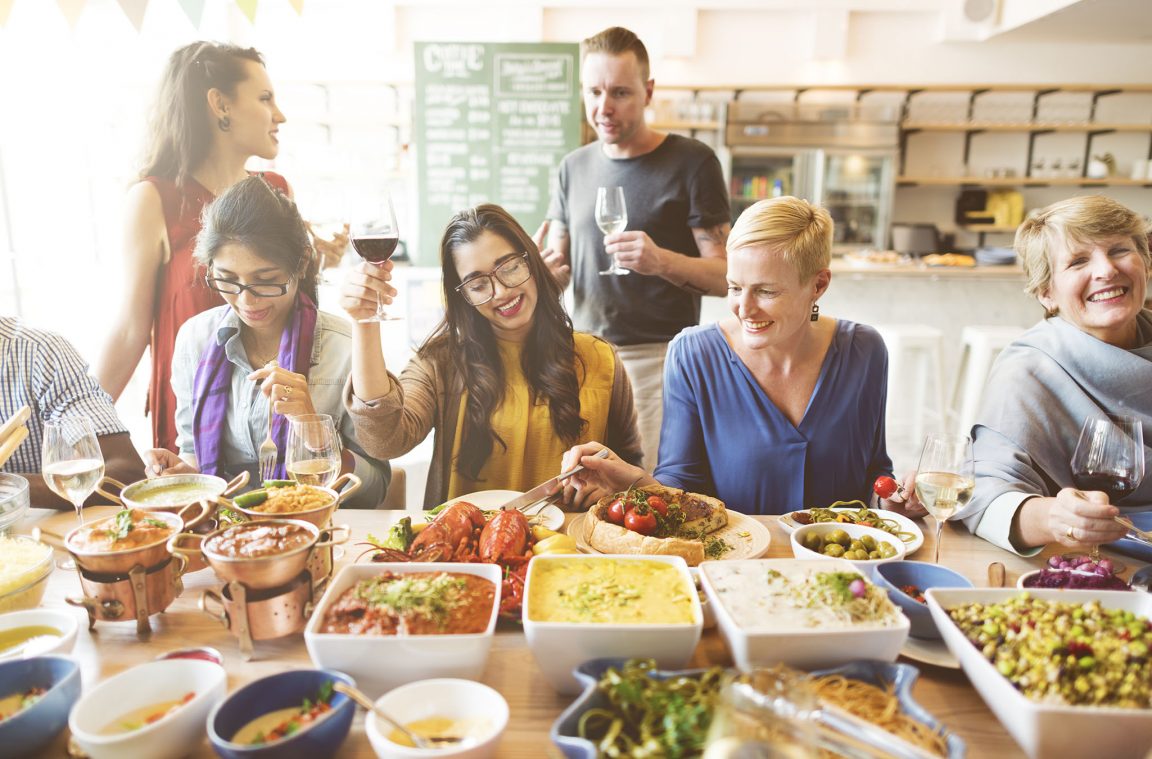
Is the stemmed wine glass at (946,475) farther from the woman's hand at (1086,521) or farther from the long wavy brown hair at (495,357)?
the long wavy brown hair at (495,357)

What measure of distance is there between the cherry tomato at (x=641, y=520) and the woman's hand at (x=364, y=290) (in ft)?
2.96

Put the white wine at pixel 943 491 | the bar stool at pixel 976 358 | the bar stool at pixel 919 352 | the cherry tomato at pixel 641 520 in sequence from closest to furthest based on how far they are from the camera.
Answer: the white wine at pixel 943 491
the cherry tomato at pixel 641 520
the bar stool at pixel 976 358
the bar stool at pixel 919 352

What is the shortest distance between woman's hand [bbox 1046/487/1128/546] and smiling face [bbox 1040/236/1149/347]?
0.69 metres

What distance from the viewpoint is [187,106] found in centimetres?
227

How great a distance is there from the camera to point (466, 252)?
2.16m

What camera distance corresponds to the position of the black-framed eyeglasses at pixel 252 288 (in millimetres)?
2172

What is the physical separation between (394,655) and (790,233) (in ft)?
4.61

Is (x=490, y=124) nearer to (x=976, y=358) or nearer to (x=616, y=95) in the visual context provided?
(x=616, y=95)

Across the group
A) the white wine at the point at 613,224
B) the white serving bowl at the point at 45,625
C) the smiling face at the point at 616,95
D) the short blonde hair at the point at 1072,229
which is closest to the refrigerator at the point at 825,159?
the smiling face at the point at 616,95

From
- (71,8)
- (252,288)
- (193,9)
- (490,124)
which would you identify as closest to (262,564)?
(252,288)

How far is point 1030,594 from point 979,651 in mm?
203

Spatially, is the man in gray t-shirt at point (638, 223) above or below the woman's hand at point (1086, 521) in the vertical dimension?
above

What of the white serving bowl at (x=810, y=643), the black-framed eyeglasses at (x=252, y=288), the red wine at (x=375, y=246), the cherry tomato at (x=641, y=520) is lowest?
the cherry tomato at (x=641, y=520)

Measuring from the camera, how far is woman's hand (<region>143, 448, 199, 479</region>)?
78.4 inches
